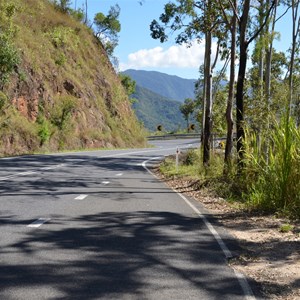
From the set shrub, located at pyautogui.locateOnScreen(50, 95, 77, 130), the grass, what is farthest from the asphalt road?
shrub, located at pyautogui.locateOnScreen(50, 95, 77, 130)

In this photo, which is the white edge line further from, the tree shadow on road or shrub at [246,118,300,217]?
shrub at [246,118,300,217]

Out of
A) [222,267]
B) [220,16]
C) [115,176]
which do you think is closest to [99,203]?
[222,267]

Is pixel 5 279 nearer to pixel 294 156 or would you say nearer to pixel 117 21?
pixel 294 156

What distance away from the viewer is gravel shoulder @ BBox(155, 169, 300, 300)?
5784 mm

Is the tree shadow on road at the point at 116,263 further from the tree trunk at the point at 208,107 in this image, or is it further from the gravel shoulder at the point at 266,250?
the tree trunk at the point at 208,107

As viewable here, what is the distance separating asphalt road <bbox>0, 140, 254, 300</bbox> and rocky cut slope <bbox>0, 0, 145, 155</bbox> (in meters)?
20.9

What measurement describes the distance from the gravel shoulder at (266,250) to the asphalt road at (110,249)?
28cm

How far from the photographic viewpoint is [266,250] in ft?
25.0

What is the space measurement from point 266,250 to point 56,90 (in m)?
37.9

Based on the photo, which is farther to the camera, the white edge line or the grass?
the grass

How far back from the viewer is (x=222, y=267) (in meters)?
6.33

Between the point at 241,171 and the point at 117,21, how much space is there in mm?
53110

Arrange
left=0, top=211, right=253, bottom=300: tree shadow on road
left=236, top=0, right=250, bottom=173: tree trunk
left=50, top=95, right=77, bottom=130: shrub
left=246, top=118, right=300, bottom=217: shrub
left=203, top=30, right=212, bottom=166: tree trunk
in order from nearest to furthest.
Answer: left=0, top=211, right=253, bottom=300: tree shadow on road → left=246, top=118, right=300, bottom=217: shrub → left=236, top=0, right=250, bottom=173: tree trunk → left=203, top=30, right=212, bottom=166: tree trunk → left=50, top=95, right=77, bottom=130: shrub

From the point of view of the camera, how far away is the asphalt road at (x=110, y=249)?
17.2ft
